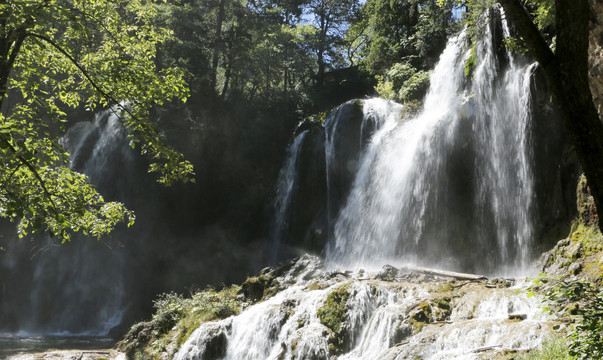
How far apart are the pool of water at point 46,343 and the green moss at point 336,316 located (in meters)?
10.2

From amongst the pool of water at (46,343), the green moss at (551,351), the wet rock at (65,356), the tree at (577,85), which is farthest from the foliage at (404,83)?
the tree at (577,85)

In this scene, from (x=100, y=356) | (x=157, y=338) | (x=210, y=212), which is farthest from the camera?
(x=210, y=212)

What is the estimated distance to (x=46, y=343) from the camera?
17.1 metres

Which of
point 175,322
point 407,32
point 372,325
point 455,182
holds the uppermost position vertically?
point 407,32

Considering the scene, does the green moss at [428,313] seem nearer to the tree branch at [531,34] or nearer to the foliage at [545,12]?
the tree branch at [531,34]

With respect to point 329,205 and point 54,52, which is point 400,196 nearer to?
point 329,205

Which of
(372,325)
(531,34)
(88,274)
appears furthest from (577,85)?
(88,274)

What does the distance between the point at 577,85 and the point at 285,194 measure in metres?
19.8

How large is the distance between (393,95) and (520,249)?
39.6ft

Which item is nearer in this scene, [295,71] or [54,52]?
[54,52]

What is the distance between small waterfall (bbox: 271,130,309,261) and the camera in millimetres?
21562

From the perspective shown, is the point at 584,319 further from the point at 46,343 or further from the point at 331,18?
the point at 331,18

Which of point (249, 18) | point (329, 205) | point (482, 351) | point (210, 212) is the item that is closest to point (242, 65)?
point (249, 18)

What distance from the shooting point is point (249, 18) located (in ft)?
92.0
